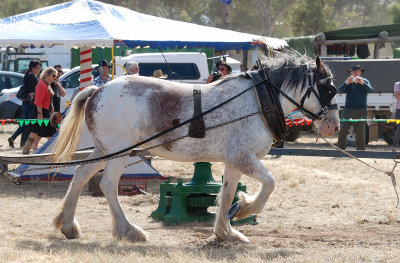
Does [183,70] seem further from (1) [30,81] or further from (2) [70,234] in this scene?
(2) [70,234]

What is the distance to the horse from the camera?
316 inches

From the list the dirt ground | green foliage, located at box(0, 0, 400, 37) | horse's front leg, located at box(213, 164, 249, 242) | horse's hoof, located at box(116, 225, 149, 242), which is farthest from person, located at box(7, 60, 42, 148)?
green foliage, located at box(0, 0, 400, 37)

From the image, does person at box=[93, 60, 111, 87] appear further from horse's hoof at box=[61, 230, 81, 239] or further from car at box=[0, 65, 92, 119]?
car at box=[0, 65, 92, 119]

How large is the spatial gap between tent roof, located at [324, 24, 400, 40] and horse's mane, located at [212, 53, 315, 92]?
52.0 ft

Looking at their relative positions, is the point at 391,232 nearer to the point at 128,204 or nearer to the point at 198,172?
the point at 198,172

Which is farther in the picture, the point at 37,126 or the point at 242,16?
the point at 242,16

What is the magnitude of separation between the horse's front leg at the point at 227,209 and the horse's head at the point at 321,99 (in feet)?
3.49

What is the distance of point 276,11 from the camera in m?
63.8

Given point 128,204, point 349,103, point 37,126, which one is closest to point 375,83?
point 349,103

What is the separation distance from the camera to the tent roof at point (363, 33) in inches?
925

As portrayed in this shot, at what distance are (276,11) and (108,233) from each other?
56.6 metres

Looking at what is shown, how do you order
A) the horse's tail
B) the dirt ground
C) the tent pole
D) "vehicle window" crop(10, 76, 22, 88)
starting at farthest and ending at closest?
"vehicle window" crop(10, 76, 22, 88), the tent pole, the horse's tail, the dirt ground

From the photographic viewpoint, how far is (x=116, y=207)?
8.26 metres

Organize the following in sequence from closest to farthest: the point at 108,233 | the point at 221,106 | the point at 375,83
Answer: the point at 221,106, the point at 108,233, the point at 375,83
